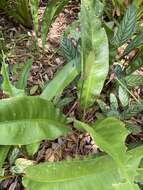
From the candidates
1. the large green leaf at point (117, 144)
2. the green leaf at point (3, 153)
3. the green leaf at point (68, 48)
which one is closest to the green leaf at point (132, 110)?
the large green leaf at point (117, 144)

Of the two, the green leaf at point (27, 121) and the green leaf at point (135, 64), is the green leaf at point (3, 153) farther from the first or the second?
the green leaf at point (135, 64)

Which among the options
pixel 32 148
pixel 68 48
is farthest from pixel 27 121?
pixel 68 48

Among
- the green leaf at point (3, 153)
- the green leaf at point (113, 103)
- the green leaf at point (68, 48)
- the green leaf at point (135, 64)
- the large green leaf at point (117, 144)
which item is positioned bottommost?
the green leaf at point (3, 153)

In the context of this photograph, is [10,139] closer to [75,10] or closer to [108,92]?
[108,92]

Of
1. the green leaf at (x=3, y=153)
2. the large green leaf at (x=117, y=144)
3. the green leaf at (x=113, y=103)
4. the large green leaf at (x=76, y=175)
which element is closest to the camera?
the large green leaf at (x=117, y=144)

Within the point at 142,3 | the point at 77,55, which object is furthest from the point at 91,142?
the point at 142,3

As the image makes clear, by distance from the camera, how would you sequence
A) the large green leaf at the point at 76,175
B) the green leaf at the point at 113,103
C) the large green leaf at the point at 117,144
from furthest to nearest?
the green leaf at the point at 113,103, the large green leaf at the point at 76,175, the large green leaf at the point at 117,144
